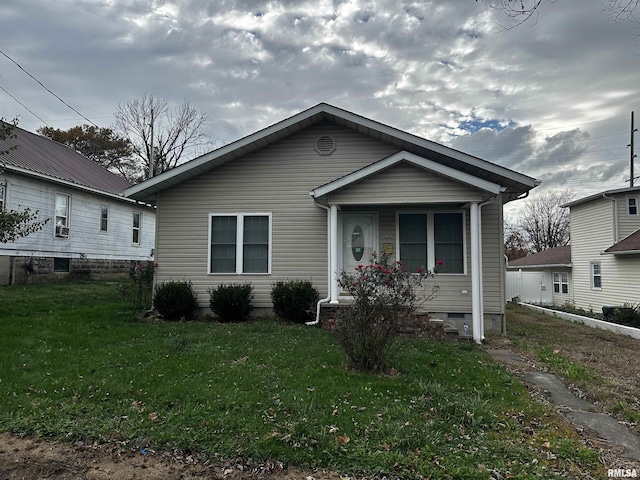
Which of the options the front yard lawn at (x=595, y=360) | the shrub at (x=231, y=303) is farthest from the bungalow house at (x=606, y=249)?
the shrub at (x=231, y=303)

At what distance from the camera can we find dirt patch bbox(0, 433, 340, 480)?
311cm

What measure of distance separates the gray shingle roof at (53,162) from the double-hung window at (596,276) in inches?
868

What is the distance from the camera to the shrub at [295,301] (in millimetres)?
9680

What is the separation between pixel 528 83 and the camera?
483 inches

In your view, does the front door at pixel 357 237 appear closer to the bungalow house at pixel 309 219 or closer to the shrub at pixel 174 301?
the bungalow house at pixel 309 219

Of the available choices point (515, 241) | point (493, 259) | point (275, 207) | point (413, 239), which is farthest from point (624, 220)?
point (515, 241)

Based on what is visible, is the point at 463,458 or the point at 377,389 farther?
the point at 377,389

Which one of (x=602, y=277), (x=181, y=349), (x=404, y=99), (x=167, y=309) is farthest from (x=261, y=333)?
(x=602, y=277)

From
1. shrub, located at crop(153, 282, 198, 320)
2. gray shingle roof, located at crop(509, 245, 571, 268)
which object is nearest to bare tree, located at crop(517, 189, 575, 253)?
gray shingle roof, located at crop(509, 245, 571, 268)

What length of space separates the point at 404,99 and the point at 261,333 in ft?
33.4

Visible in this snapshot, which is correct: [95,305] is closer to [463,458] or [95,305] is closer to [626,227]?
[463,458]

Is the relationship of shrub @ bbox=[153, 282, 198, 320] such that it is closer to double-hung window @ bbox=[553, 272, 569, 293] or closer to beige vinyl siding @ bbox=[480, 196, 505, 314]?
beige vinyl siding @ bbox=[480, 196, 505, 314]

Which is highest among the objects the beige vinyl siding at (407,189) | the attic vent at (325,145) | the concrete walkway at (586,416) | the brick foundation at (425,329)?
the attic vent at (325,145)

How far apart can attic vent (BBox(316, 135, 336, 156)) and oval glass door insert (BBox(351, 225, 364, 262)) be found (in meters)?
2.05
